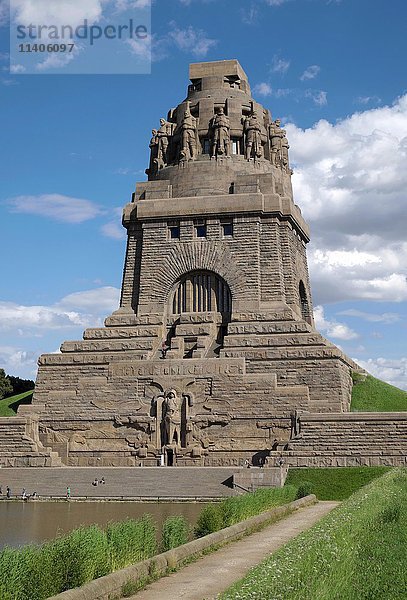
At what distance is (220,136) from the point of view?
46.0 meters

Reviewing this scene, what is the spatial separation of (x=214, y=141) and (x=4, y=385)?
27.6 meters

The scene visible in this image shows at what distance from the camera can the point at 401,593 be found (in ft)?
25.6

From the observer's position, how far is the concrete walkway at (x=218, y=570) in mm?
9242

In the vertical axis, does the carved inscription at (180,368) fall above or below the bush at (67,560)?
above

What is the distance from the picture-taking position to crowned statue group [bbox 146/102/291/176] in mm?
46094

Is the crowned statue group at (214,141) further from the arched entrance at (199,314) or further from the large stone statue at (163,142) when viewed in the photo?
the arched entrance at (199,314)

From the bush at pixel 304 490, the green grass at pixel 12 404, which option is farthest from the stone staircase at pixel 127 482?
the green grass at pixel 12 404

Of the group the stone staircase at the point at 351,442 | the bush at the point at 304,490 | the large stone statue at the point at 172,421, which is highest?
the large stone statue at the point at 172,421

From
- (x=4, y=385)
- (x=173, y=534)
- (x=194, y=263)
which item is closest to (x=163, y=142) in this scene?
(x=194, y=263)

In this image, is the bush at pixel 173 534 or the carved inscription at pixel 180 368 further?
the carved inscription at pixel 180 368

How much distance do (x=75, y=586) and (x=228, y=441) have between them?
26589 mm

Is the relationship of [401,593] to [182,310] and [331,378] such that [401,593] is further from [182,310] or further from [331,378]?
[182,310]

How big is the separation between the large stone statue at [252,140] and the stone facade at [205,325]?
0.33ft

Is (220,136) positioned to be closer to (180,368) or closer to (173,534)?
(180,368)
